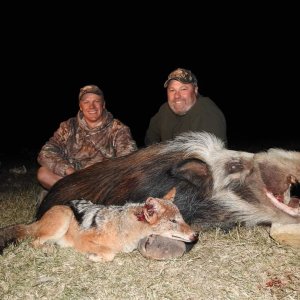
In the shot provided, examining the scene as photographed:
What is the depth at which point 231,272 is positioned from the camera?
11.1 feet

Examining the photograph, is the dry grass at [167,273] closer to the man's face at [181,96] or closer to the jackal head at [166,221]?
the jackal head at [166,221]

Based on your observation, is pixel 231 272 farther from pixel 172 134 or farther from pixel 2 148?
pixel 2 148

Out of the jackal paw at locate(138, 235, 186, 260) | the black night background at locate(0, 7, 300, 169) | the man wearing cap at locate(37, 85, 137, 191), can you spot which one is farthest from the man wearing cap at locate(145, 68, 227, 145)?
the black night background at locate(0, 7, 300, 169)

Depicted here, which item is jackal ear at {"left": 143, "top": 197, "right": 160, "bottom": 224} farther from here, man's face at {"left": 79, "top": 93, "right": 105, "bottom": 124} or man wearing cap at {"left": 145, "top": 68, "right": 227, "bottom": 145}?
man's face at {"left": 79, "top": 93, "right": 105, "bottom": 124}

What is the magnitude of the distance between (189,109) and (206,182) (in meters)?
1.57

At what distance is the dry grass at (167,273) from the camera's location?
3104 mm

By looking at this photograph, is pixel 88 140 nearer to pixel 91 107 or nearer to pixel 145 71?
pixel 91 107

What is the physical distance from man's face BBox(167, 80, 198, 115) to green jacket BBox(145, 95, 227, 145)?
0.07 m

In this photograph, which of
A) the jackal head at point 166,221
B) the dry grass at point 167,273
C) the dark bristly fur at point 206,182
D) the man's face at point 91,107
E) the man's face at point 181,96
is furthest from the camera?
the man's face at point 91,107

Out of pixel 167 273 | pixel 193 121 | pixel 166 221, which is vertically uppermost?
pixel 193 121

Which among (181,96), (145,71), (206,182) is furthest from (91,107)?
(145,71)

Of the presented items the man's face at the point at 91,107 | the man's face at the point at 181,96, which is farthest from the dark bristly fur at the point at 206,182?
the man's face at the point at 91,107

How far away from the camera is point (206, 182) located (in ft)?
13.0

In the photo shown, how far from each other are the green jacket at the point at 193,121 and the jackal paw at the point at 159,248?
1606 millimetres
